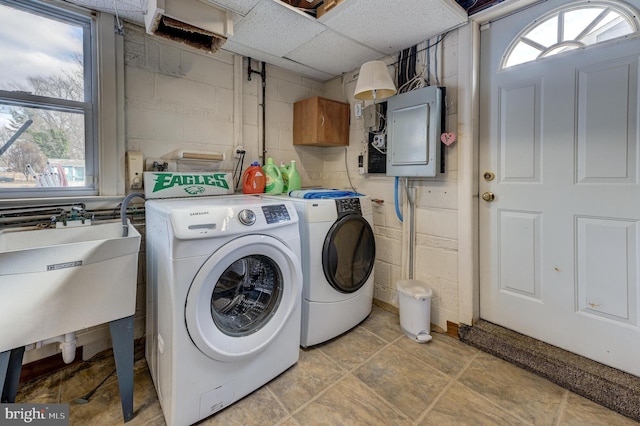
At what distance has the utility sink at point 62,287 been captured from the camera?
103cm

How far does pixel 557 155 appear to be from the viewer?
165 centimetres

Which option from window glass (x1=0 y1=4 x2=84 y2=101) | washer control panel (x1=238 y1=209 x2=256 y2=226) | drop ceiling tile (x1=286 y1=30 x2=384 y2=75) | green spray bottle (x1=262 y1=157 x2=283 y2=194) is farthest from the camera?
green spray bottle (x1=262 y1=157 x2=283 y2=194)

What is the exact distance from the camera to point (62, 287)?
112 cm

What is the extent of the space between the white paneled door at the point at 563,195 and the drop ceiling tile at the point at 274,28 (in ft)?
3.91

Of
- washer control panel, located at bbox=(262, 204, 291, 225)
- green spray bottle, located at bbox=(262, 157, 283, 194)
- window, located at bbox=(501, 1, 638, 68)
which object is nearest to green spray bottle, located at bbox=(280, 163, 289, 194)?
green spray bottle, located at bbox=(262, 157, 283, 194)

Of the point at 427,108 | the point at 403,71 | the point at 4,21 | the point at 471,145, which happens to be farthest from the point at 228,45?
the point at 471,145

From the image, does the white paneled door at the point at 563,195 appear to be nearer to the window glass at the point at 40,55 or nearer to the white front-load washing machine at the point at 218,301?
the white front-load washing machine at the point at 218,301

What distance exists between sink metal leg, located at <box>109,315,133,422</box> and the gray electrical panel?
1.89 m

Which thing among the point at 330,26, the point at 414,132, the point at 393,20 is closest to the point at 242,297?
the point at 414,132

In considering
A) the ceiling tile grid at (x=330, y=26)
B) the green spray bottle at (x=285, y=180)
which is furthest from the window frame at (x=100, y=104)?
the green spray bottle at (x=285, y=180)

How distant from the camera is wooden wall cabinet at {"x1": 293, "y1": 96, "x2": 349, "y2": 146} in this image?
251 centimetres

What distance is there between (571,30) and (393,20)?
98 centimetres

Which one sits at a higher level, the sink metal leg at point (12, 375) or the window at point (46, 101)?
the window at point (46, 101)

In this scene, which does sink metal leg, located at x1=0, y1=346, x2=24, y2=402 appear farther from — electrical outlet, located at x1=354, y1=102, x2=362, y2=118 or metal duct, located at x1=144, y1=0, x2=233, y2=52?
electrical outlet, located at x1=354, y1=102, x2=362, y2=118
